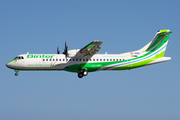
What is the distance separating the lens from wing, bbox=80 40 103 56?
1251 inches

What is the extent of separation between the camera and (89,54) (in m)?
34.6

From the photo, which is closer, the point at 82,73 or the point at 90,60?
the point at 82,73

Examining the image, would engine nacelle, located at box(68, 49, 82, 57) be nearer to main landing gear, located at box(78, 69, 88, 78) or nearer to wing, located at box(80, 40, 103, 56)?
wing, located at box(80, 40, 103, 56)

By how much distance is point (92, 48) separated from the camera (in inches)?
1315

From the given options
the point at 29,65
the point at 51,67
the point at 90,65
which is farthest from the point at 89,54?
the point at 29,65

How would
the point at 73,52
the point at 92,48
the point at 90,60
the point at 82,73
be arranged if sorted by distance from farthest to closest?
the point at 90,60, the point at 82,73, the point at 73,52, the point at 92,48

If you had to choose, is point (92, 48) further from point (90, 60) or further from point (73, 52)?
point (73, 52)

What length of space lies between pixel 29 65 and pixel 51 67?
96.7 inches

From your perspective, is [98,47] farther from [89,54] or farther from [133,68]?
[133,68]

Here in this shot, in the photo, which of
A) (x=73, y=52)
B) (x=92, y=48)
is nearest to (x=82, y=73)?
(x=73, y=52)

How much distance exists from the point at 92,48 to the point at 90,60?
2.21 m

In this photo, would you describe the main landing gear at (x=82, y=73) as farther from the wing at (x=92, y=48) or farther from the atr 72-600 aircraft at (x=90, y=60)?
the wing at (x=92, y=48)

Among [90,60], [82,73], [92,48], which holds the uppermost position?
[92,48]

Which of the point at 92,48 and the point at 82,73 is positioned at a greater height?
the point at 92,48
